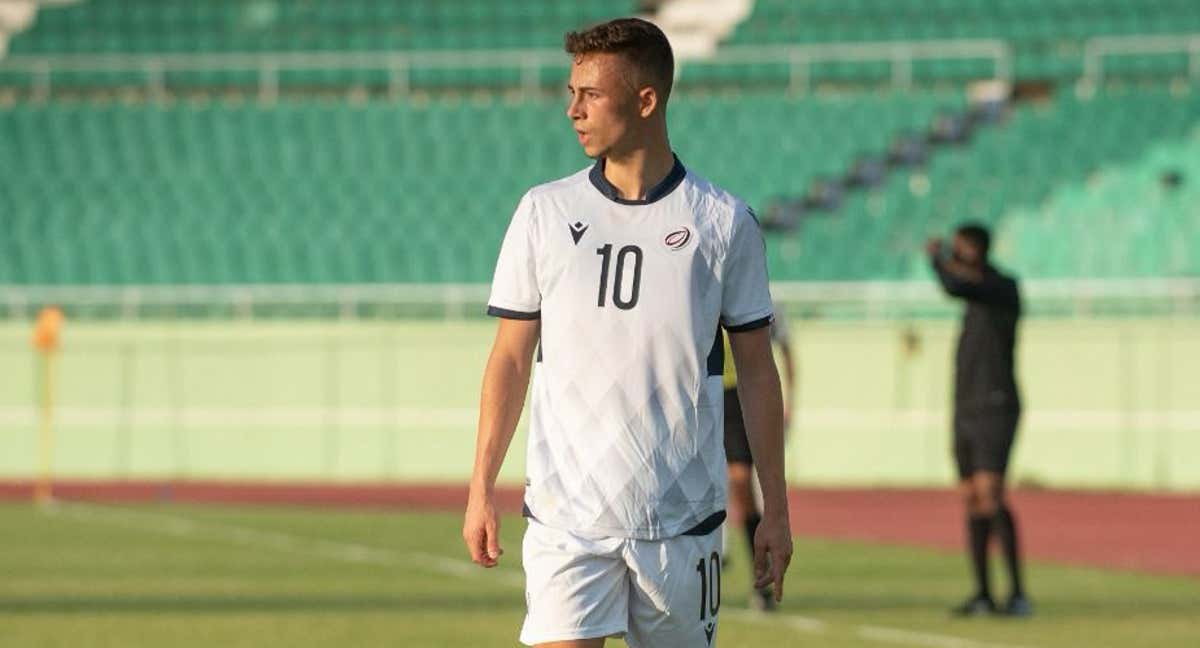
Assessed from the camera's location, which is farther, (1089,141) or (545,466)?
(1089,141)

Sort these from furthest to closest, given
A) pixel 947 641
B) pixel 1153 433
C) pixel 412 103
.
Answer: pixel 412 103 < pixel 1153 433 < pixel 947 641

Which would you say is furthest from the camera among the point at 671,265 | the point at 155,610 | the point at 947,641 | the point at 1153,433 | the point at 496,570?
the point at 1153,433

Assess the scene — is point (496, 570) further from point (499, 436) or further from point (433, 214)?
point (433, 214)

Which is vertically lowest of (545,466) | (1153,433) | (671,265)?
(1153,433)

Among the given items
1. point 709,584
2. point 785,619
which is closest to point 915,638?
point 785,619

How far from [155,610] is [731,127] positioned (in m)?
18.7

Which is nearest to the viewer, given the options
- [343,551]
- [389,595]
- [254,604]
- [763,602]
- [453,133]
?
[763,602]

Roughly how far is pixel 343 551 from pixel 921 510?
7181mm

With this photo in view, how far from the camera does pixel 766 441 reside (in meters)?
5.64

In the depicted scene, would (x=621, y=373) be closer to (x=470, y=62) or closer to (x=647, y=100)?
(x=647, y=100)

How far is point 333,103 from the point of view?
32.5 metres

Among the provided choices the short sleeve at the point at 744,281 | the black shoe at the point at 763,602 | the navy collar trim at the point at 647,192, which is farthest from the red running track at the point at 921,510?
the navy collar trim at the point at 647,192

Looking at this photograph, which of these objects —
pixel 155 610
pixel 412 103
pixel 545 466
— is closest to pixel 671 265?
pixel 545 466

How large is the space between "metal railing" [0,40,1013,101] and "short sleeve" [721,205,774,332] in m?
27.1
